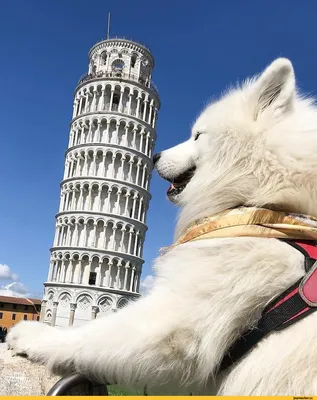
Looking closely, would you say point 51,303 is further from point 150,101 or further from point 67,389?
point 67,389

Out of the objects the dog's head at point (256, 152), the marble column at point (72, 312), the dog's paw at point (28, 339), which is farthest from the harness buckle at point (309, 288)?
the marble column at point (72, 312)

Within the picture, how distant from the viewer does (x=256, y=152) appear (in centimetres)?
150

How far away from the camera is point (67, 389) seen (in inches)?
→ 41.9

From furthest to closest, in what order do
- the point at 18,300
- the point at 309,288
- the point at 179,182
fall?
the point at 18,300 < the point at 179,182 < the point at 309,288

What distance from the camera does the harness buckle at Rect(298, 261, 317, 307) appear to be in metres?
1.07

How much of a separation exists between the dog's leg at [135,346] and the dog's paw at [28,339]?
6cm

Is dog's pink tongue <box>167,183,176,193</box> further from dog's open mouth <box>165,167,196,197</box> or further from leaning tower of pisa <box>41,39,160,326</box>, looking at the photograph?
leaning tower of pisa <box>41,39,160,326</box>

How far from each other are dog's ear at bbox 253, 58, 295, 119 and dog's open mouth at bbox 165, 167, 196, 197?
1.32 feet

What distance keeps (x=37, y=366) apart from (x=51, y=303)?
39170 millimetres

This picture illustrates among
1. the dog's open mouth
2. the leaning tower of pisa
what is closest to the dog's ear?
→ the dog's open mouth

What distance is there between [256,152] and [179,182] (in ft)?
1.65

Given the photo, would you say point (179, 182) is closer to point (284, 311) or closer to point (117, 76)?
point (284, 311)

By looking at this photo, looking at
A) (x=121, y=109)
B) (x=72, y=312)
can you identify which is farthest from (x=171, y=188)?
(x=121, y=109)

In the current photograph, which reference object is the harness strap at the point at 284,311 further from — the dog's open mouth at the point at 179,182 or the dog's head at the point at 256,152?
the dog's open mouth at the point at 179,182
